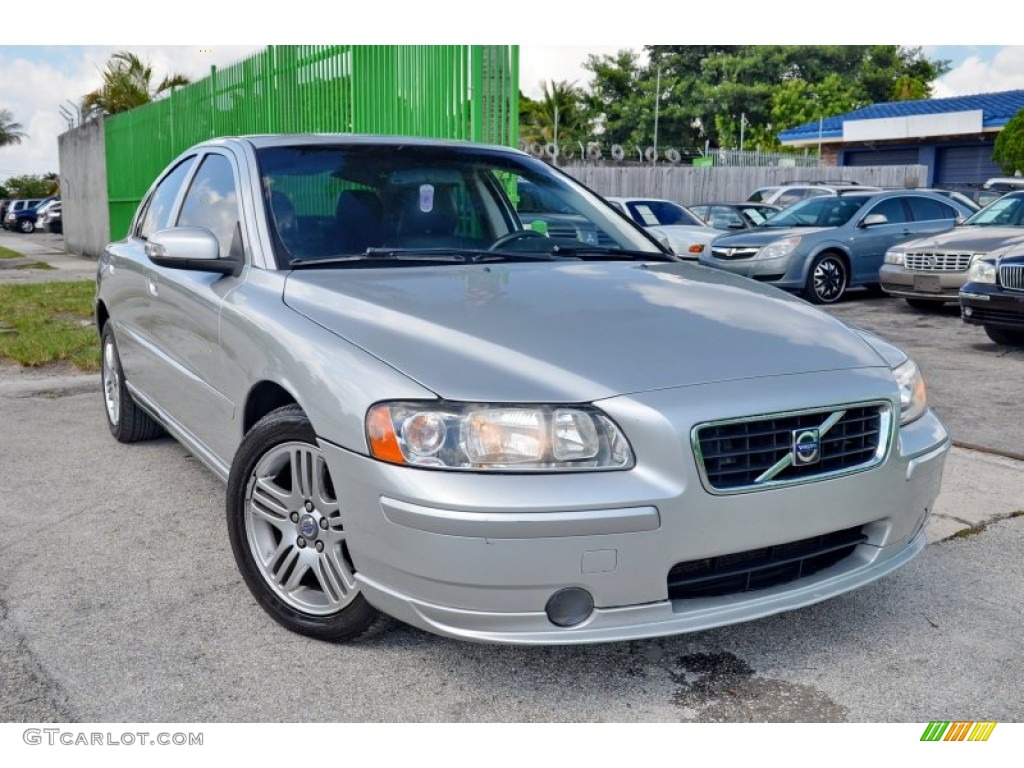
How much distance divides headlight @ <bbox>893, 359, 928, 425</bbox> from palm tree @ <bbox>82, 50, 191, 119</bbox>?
25.7 m

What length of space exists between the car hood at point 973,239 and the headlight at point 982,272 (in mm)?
1821

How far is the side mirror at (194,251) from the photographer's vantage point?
3705 millimetres

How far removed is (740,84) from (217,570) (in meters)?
52.6

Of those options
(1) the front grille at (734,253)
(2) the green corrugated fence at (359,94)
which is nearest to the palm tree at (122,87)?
(2) the green corrugated fence at (359,94)

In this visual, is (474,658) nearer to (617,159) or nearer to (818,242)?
(818,242)

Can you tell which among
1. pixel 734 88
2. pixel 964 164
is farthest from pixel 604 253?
pixel 734 88

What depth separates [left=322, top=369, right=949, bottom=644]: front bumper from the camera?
255cm

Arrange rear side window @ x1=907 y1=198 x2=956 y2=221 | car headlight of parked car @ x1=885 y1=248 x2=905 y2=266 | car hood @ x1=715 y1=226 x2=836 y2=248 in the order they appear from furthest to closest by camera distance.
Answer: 1. rear side window @ x1=907 y1=198 x2=956 y2=221
2. car hood @ x1=715 y1=226 x2=836 y2=248
3. car headlight of parked car @ x1=885 y1=248 x2=905 y2=266

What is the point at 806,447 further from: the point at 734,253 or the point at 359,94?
the point at 734,253

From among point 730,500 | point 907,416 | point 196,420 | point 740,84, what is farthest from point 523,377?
point 740,84

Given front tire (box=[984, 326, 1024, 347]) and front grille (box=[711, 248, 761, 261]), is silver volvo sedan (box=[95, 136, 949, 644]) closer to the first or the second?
front tire (box=[984, 326, 1024, 347])

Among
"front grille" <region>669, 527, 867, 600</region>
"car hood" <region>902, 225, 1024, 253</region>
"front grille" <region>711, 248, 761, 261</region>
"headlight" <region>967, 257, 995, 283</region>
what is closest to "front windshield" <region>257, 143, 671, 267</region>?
"front grille" <region>669, 527, 867, 600</region>

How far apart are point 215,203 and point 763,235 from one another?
10058 mm

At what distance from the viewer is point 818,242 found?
1299cm
